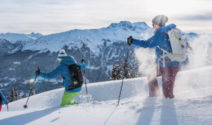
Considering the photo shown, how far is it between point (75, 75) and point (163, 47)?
2278 millimetres

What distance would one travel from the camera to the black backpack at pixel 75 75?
623 centimetres

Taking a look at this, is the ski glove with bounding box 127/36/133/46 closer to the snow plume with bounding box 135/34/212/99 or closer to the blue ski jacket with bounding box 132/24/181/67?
the blue ski jacket with bounding box 132/24/181/67

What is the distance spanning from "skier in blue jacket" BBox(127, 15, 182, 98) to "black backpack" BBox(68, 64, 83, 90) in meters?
1.56

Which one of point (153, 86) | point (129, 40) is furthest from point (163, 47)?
point (153, 86)

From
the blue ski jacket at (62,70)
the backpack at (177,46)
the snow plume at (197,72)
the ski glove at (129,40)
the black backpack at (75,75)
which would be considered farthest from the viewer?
the snow plume at (197,72)

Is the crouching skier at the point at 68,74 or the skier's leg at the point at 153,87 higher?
the crouching skier at the point at 68,74

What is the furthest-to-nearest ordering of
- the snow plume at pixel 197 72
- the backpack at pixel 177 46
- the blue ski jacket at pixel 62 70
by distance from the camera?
the snow plume at pixel 197 72, the blue ski jacket at pixel 62 70, the backpack at pixel 177 46

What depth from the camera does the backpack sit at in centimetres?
544

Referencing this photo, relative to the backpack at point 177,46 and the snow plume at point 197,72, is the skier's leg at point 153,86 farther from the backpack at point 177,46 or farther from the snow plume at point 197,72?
the snow plume at point 197,72

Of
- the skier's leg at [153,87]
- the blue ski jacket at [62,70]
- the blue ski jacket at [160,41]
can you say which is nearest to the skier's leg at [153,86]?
the skier's leg at [153,87]

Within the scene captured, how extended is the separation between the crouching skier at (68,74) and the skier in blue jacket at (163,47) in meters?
1.60

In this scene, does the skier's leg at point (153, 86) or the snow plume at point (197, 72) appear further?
the snow plume at point (197, 72)

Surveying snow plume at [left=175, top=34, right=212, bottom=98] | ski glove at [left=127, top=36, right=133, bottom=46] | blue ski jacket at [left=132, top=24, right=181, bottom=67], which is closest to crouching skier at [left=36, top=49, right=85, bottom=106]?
ski glove at [left=127, top=36, right=133, bottom=46]

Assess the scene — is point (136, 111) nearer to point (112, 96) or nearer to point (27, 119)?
point (27, 119)
